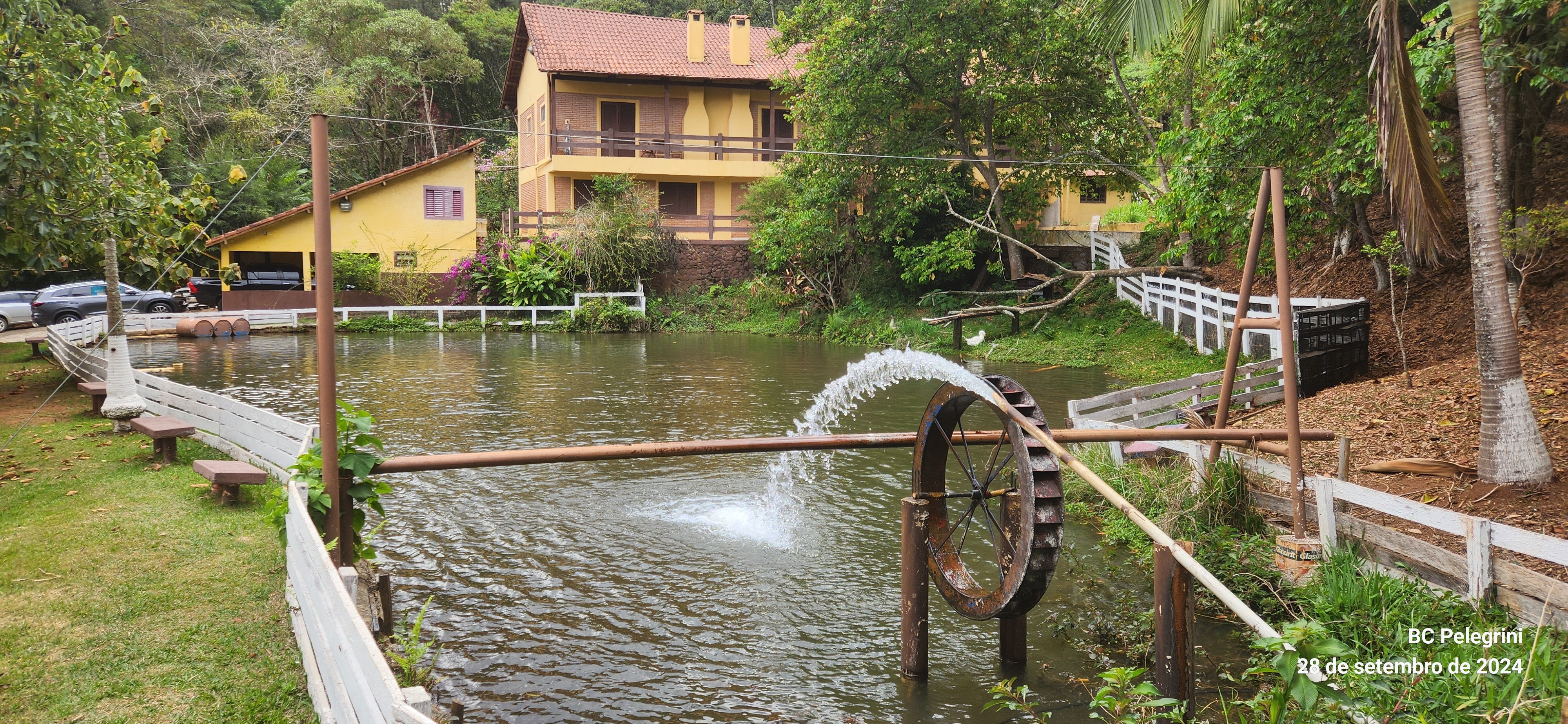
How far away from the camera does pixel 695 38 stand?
3859 centimetres

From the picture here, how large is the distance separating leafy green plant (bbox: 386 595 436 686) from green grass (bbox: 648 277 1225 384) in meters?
15.2

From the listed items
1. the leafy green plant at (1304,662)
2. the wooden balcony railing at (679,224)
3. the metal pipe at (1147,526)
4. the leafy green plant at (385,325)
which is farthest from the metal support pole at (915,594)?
the wooden balcony railing at (679,224)

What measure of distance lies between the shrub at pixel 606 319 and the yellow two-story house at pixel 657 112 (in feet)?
19.0

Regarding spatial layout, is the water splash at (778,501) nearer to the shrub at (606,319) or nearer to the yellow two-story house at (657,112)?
the shrub at (606,319)

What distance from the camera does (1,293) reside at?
2956cm

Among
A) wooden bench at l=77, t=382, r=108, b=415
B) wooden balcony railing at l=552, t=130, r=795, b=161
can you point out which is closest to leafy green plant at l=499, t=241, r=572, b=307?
wooden balcony railing at l=552, t=130, r=795, b=161

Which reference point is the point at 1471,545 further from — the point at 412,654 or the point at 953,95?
the point at 953,95

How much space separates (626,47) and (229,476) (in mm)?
32711

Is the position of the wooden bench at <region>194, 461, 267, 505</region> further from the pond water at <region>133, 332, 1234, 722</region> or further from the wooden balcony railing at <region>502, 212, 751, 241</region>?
the wooden balcony railing at <region>502, 212, 751, 241</region>

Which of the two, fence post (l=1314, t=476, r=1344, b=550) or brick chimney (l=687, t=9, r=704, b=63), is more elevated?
brick chimney (l=687, t=9, r=704, b=63)

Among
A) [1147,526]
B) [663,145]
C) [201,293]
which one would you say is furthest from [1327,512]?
[201,293]

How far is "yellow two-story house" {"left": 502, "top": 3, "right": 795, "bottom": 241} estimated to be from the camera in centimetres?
3659

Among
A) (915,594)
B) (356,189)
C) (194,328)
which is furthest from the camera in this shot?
(356,189)

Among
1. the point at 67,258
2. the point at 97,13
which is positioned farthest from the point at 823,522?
the point at 97,13
